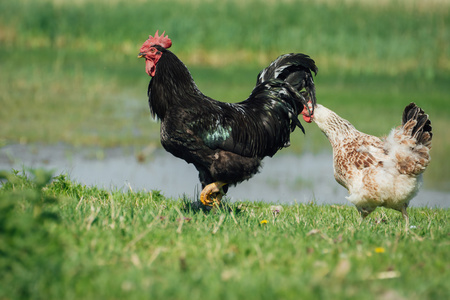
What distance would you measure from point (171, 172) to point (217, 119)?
420 centimetres

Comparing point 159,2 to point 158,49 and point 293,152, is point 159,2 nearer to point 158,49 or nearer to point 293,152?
point 293,152

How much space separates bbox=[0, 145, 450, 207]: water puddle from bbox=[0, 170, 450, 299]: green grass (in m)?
4.05

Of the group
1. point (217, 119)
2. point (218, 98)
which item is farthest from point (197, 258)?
point (218, 98)

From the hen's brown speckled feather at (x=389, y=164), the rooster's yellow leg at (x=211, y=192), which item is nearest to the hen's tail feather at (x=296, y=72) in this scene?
the hen's brown speckled feather at (x=389, y=164)

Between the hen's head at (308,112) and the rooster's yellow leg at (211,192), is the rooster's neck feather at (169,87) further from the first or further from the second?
the hen's head at (308,112)

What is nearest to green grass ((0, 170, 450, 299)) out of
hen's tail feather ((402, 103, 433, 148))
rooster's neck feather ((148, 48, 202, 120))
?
hen's tail feather ((402, 103, 433, 148))

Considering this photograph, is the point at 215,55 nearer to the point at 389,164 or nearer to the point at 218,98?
the point at 218,98

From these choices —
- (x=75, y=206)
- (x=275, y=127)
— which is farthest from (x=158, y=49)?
(x=75, y=206)

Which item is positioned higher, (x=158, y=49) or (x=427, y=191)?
(x=158, y=49)

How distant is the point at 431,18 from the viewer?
2036cm

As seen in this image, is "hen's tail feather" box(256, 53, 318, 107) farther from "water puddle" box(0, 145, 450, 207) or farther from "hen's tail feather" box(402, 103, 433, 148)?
"water puddle" box(0, 145, 450, 207)

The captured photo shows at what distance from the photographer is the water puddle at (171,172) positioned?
30.6 feet

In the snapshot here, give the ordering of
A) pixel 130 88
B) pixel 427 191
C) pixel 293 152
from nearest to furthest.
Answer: pixel 427 191 → pixel 293 152 → pixel 130 88

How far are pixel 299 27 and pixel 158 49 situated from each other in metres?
13.7
